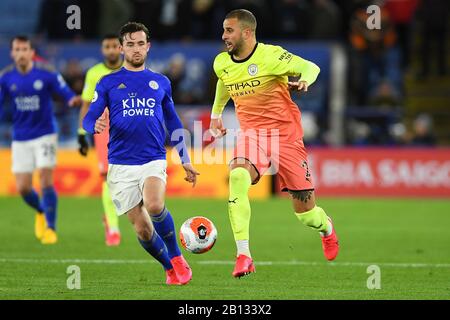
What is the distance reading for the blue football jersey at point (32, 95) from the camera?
14.7 m

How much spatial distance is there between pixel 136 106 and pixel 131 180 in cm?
69

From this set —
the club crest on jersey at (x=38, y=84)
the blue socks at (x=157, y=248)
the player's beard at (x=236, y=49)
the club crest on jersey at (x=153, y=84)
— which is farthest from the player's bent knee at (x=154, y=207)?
the club crest on jersey at (x=38, y=84)

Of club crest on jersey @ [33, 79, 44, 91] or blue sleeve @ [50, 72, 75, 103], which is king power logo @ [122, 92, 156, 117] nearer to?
blue sleeve @ [50, 72, 75, 103]

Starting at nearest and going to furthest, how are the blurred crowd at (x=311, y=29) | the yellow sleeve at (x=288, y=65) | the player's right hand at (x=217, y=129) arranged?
the yellow sleeve at (x=288, y=65)
the player's right hand at (x=217, y=129)
the blurred crowd at (x=311, y=29)

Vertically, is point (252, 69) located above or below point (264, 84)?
above

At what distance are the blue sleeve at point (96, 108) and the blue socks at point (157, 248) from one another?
117 cm

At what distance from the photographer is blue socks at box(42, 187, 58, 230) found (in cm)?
1480

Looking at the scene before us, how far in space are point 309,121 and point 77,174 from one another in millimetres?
5088

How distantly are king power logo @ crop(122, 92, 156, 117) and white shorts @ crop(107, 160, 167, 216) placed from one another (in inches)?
18.6

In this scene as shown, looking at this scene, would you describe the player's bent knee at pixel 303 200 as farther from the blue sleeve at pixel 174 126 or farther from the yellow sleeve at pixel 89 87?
the yellow sleeve at pixel 89 87

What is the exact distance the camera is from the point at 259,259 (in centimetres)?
1314

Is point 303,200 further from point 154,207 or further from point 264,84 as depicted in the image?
point 154,207

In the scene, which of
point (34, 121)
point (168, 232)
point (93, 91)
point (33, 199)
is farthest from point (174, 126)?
point (33, 199)
